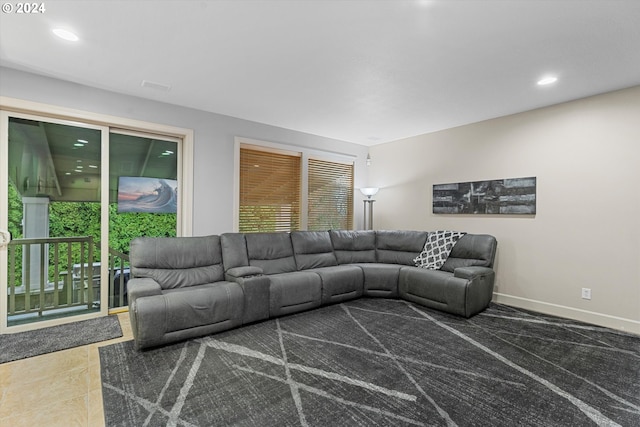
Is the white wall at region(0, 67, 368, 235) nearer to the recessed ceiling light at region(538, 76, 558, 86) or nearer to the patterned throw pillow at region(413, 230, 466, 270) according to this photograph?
the patterned throw pillow at region(413, 230, 466, 270)

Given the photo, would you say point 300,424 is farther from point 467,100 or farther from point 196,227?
point 467,100

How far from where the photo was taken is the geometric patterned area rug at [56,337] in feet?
8.73

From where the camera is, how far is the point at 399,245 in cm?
495

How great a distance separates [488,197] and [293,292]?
121 inches

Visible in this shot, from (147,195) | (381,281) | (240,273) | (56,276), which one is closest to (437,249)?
(381,281)

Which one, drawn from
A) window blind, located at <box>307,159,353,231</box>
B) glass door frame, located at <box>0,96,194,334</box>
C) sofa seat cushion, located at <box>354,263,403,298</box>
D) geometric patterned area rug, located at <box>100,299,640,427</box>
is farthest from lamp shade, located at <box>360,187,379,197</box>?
glass door frame, located at <box>0,96,194,334</box>

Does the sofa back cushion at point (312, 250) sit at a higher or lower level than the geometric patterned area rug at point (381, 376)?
higher

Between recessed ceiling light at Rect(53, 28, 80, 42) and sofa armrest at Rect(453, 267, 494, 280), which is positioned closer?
recessed ceiling light at Rect(53, 28, 80, 42)

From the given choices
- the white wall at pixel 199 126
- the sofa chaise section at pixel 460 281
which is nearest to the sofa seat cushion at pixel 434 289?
the sofa chaise section at pixel 460 281

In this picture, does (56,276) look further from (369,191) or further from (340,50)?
(369,191)

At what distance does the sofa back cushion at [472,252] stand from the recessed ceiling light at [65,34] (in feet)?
15.1

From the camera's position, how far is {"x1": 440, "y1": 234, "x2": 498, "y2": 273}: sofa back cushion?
401 cm

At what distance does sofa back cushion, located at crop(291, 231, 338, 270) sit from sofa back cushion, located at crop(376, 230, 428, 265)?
0.88m

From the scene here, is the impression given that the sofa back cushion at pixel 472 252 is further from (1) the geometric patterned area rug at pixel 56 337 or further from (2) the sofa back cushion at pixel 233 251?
(1) the geometric patterned area rug at pixel 56 337
